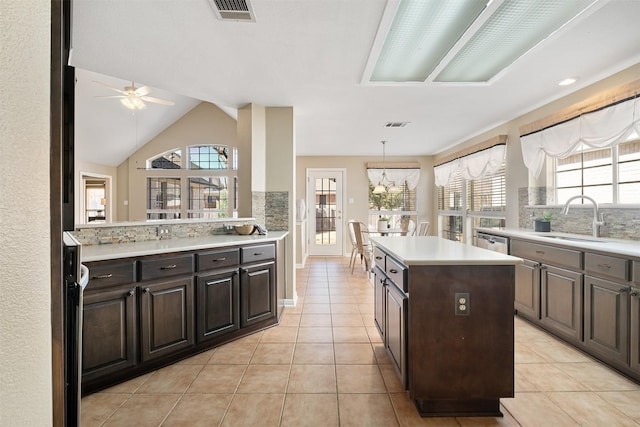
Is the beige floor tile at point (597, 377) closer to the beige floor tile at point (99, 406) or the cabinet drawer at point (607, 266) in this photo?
the cabinet drawer at point (607, 266)

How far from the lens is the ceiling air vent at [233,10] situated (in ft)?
6.23

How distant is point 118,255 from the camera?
2045 mm

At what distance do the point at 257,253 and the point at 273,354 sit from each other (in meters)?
0.87

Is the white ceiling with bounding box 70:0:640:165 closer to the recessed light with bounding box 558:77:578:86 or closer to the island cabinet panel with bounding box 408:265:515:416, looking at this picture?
the recessed light with bounding box 558:77:578:86

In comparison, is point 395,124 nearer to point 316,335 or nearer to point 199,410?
point 316,335

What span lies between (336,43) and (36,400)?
244 cm

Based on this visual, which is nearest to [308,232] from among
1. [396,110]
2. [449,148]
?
[449,148]

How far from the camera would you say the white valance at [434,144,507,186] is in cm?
459

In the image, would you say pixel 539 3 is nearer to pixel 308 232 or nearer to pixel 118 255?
pixel 118 255

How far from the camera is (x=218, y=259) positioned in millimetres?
2582

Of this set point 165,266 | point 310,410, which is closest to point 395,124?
point 165,266

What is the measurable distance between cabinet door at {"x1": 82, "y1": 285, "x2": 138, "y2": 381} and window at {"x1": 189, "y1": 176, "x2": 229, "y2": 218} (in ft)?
21.0

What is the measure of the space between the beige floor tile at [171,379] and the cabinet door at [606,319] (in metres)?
2.84

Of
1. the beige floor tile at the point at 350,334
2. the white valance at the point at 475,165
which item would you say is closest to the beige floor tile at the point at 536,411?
the beige floor tile at the point at 350,334
